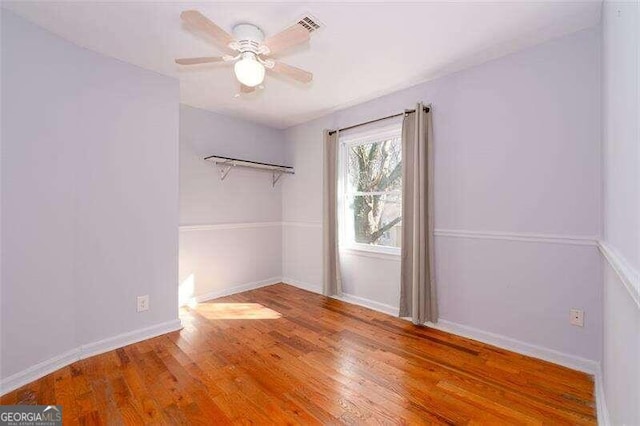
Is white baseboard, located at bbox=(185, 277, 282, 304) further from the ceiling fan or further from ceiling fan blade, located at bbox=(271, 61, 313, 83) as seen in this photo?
ceiling fan blade, located at bbox=(271, 61, 313, 83)

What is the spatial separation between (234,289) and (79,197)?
219 centimetres

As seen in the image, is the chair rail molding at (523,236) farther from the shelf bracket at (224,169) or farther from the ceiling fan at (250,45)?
the shelf bracket at (224,169)

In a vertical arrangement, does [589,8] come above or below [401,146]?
above

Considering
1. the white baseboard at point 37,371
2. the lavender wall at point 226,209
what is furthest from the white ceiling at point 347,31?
the white baseboard at point 37,371

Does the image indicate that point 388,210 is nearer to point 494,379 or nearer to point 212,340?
point 494,379

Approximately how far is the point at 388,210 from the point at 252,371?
2151 mm

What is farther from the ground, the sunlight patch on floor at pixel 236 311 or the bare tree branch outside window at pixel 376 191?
the bare tree branch outside window at pixel 376 191

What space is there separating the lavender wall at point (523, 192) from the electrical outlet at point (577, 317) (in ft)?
0.09

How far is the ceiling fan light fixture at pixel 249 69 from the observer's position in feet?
5.87

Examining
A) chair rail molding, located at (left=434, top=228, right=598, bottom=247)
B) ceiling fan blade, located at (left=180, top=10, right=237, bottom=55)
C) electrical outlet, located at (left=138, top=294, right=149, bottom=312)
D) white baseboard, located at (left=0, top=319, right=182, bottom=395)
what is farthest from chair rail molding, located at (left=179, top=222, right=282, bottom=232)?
chair rail molding, located at (left=434, top=228, right=598, bottom=247)

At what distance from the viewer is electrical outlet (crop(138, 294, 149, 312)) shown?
2.56m

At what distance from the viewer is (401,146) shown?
2.98 m

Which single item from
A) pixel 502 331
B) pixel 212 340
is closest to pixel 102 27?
pixel 212 340

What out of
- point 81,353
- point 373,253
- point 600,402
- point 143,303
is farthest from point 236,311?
point 600,402
